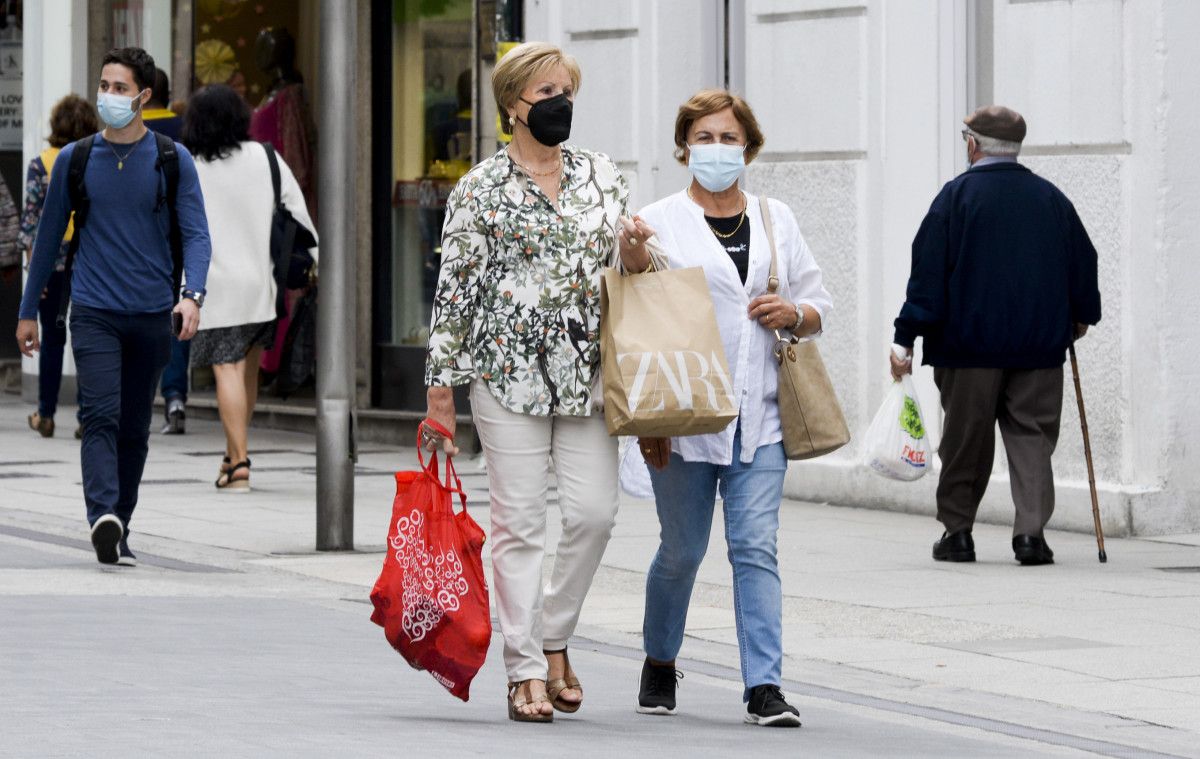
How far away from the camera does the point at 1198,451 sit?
460 inches

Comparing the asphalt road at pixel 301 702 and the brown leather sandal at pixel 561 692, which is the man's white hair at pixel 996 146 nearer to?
the asphalt road at pixel 301 702

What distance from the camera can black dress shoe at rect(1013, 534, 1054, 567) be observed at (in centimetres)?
1054

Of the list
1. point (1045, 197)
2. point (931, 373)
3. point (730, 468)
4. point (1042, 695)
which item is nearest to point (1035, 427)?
point (1045, 197)

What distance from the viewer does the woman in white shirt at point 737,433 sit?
22.8 ft

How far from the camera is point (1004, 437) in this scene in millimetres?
10766

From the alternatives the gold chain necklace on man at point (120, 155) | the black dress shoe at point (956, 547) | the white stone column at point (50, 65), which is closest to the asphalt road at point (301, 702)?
the gold chain necklace on man at point (120, 155)

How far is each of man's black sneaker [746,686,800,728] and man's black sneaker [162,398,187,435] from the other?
34.5 ft

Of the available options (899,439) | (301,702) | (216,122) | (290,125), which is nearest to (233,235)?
(216,122)

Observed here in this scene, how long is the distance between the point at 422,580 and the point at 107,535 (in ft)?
11.4

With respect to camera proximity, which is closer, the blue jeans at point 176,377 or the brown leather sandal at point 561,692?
the brown leather sandal at point 561,692

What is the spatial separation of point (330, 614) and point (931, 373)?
14.8 feet

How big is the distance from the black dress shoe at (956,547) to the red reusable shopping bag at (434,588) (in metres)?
4.11

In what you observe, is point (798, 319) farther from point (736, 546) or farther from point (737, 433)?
point (736, 546)

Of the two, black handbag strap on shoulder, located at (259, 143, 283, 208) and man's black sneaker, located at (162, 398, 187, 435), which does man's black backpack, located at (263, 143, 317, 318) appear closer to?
black handbag strap on shoulder, located at (259, 143, 283, 208)
